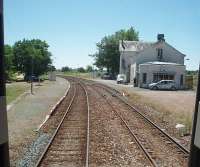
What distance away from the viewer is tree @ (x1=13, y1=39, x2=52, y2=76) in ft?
293

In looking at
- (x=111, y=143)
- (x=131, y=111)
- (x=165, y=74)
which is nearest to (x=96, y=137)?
(x=111, y=143)

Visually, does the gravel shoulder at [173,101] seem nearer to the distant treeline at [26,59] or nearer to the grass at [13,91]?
the grass at [13,91]

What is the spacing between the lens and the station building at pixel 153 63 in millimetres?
59844

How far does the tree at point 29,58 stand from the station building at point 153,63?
64.1ft

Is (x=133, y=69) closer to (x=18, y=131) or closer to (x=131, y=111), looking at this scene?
(x=131, y=111)

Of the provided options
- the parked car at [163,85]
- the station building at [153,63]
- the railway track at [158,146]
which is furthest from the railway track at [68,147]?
the station building at [153,63]

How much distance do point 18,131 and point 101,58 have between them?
86250 mm

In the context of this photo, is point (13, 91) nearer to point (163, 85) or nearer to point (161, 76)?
point (163, 85)

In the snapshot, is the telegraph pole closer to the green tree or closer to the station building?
the station building

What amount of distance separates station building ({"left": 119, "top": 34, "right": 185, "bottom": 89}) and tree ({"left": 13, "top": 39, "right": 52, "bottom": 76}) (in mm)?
19535

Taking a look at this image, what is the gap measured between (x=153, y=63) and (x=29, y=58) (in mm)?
37831

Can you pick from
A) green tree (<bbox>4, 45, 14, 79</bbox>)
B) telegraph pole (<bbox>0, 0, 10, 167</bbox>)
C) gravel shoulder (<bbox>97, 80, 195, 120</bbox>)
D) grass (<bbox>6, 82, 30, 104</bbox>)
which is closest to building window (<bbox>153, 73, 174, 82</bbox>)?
gravel shoulder (<bbox>97, 80, 195, 120</bbox>)

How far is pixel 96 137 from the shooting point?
1488 centimetres

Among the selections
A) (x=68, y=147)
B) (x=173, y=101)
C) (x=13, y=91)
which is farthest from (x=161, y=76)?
(x=68, y=147)
